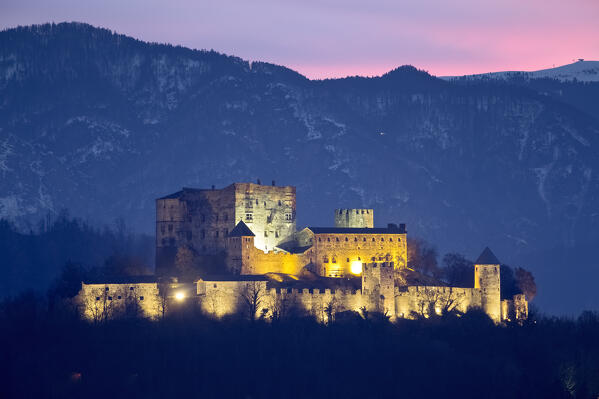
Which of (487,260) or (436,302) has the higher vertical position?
(487,260)

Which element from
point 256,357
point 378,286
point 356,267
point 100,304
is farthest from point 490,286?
point 100,304

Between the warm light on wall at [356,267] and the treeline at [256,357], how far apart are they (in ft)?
25.5

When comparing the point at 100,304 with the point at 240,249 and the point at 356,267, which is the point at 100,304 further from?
the point at 356,267

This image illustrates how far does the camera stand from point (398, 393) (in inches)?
4377

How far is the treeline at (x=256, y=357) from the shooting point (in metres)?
108

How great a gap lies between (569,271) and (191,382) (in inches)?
3593

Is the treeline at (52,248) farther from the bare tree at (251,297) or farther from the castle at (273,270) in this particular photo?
the bare tree at (251,297)

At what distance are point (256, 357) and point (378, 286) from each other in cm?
1027

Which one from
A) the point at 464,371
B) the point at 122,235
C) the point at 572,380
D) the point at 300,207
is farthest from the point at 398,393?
the point at 300,207

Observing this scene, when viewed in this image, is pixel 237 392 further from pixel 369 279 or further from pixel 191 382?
pixel 369 279

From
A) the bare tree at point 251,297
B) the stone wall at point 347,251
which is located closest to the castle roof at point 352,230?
the stone wall at point 347,251

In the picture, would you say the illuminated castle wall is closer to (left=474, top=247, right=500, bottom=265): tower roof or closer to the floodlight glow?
the floodlight glow

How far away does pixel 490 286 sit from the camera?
11256 centimetres

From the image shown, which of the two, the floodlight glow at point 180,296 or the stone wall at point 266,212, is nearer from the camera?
the floodlight glow at point 180,296
